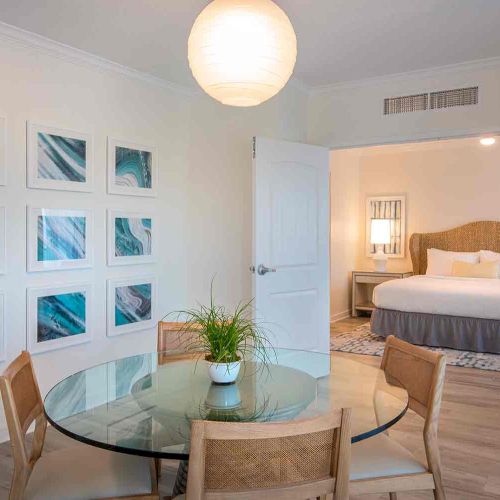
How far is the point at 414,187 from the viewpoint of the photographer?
25.9ft

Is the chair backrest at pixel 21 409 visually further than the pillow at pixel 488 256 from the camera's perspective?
No

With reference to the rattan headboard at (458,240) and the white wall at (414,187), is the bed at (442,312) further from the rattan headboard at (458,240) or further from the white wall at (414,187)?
the white wall at (414,187)

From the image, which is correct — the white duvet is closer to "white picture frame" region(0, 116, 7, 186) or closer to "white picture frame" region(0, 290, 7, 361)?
"white picture frame" region(0, 290, 7, 361)

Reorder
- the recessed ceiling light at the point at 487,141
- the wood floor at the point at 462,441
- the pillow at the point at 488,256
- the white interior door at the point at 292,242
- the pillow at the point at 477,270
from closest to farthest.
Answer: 1. the wood floor at the point at 462,441
2. the white interior door at the point at 292,242
3. the pillow at the point at 477,270
4. the pillow at the point at 488,256
5. the recessed ceiling light at the point at 487,141

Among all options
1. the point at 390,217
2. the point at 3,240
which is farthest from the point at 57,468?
the point at 390,217

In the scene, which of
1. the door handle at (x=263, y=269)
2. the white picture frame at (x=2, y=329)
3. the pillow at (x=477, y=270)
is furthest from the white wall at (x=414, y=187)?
the white picture frame at (x=2, y=329)

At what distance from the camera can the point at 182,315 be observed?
436cm

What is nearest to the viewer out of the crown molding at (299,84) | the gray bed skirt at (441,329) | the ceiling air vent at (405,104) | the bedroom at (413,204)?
the ceiling air vent at (405,104)

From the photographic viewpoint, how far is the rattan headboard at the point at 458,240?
725cm

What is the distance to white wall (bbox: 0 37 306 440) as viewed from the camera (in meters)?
3.15

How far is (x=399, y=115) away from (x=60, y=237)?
109 inches

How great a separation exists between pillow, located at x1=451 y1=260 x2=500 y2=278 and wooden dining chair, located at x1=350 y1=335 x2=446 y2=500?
5.19m

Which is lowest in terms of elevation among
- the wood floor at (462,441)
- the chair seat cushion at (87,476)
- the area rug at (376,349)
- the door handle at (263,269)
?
the wood floor at (462,441)

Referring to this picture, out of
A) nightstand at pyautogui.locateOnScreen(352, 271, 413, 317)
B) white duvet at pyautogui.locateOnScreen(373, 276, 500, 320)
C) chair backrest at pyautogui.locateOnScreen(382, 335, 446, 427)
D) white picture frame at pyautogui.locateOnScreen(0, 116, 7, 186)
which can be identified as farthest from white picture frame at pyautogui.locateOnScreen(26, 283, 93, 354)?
nightstand at pyautogui.locateOnScreen(352, 271, 413, 317)
